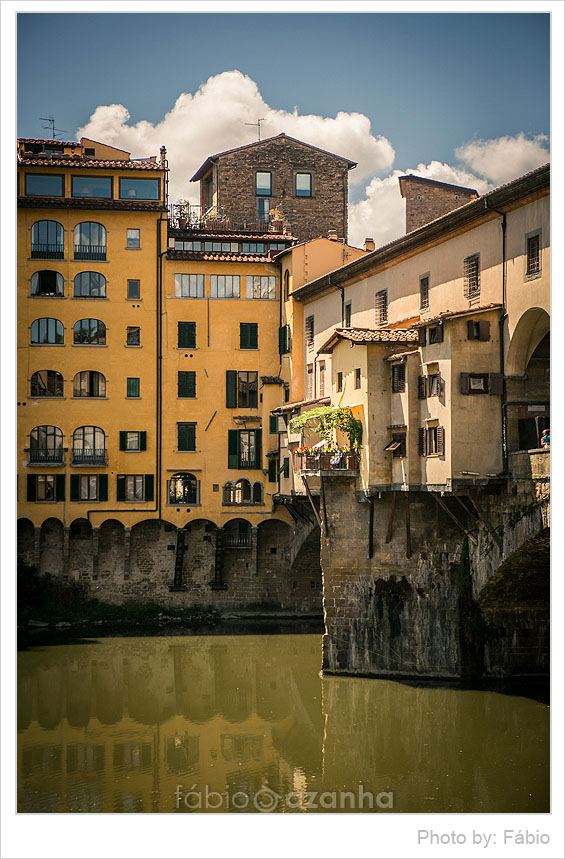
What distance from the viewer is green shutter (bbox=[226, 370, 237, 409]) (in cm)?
4334

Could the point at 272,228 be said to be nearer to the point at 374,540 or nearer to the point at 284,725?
the point at 374,540

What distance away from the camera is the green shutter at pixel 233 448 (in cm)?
4328

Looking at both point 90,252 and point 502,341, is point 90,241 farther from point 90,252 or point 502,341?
point 502,341

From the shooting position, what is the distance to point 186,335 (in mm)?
43312

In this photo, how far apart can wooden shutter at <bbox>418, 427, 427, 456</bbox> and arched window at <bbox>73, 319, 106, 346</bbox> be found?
670 inches

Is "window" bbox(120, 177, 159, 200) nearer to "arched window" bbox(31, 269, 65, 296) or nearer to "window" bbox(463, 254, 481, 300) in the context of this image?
"arched window" bbox(31, 269, 65, 296)

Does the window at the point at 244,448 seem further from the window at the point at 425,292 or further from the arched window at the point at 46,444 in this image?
the window at the point at 425,292

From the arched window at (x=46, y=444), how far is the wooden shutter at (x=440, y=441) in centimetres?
1817

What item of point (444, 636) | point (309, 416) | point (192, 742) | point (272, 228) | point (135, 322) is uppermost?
point (272, 228)

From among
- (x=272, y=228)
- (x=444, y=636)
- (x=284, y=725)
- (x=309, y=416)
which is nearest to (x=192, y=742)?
(x=284, y=725)

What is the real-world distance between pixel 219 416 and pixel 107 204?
29.0 ft

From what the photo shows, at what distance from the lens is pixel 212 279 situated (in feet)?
143

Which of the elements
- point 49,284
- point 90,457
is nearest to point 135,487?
point 90,457

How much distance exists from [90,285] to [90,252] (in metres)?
1.22
